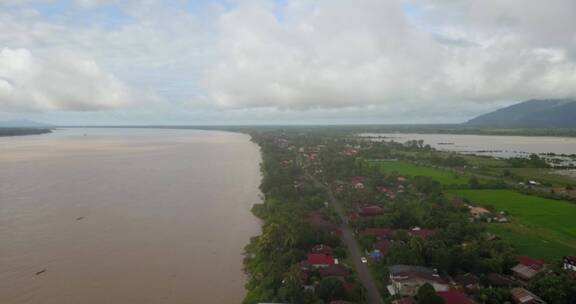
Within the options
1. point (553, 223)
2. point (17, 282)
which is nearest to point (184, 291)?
point (17, 282)

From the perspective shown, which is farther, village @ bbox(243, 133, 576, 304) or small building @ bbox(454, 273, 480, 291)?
small building @ bbox(454, 273, 480, 291)

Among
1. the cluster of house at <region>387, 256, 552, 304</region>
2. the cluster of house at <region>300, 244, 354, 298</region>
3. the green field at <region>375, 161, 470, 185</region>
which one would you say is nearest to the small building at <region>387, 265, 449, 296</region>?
the cluster of house at <region>387, 256, 552, 304</region>

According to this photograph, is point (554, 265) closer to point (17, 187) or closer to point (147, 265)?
point (147, 265)

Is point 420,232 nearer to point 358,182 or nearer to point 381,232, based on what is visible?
point 381,232

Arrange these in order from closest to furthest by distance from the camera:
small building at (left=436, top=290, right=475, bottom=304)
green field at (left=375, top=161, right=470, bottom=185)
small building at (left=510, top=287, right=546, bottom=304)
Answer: small building at (left=436, top=290, right=475, bottom=304) < small building at (left=510, top=287, right=546, bottom=304) < green field at (left=375, top=161, right=470, bottom=185)

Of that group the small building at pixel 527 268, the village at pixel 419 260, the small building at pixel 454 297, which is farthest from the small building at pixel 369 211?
the small building at pixel 454 297

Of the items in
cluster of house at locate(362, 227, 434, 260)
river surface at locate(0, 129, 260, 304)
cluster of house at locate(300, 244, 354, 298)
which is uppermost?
cluster of house at locate(362, 227, 434, 260)

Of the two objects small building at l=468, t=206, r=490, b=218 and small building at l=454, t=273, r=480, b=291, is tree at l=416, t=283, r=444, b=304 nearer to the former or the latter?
small building at l=454, t=273, r=480, b=291

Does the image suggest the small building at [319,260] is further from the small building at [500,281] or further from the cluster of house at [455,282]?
the small building at [500,281]
